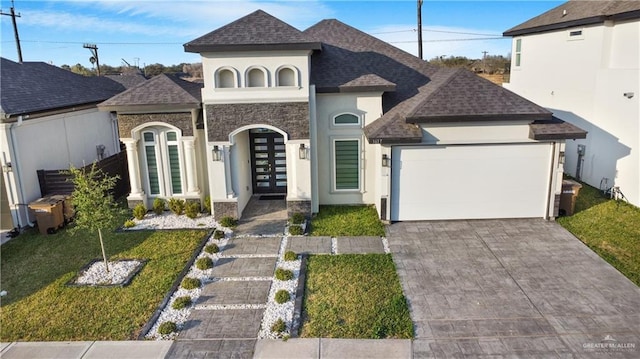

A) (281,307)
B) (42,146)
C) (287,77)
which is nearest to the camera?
(281,307)

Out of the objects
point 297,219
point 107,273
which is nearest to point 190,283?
point 107,273

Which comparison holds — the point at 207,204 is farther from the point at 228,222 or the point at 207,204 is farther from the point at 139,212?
the point at 139,212

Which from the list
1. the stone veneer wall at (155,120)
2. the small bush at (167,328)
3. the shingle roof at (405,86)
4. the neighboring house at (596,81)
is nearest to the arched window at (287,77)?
the shingle roof at (405,86)

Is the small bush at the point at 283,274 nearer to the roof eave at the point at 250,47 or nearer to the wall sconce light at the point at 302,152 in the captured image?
the wall sconce light at the point at 302,152

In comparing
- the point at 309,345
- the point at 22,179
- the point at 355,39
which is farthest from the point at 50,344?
the point at 355,39

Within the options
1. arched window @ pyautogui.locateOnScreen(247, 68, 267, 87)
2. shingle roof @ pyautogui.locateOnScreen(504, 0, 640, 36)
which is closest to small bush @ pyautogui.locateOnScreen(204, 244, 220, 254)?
arched window @ pyautogui.locateOnScreen(247, 68, 267, 87)

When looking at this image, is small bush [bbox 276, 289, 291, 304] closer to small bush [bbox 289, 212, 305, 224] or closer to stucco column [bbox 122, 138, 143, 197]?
small bush [bbox 289, 212, 305, 224]
